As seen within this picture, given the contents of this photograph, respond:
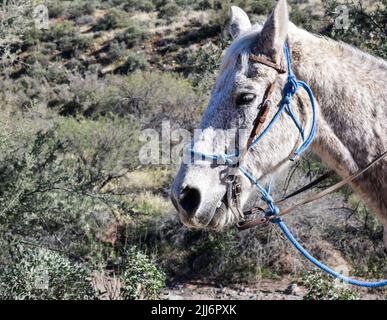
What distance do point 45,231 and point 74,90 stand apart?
1661 centimetres

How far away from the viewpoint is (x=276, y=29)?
2.75m

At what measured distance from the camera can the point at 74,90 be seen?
24766mm

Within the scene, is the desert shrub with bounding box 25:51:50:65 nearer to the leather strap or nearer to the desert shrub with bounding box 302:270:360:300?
the desert shrub with bounding box 302:270:360:300

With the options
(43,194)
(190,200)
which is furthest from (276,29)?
(43,194)

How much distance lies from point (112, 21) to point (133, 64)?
299 inches

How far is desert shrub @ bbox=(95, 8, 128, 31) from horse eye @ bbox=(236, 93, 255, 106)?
31075mm

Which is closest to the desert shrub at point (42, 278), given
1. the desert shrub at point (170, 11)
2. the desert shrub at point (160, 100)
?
the desert shrub at point (160, 100)

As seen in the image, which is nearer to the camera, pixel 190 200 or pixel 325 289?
pixel 190 200

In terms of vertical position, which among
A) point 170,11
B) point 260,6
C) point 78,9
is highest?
point 260,6

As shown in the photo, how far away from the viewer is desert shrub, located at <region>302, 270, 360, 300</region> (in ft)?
24.0

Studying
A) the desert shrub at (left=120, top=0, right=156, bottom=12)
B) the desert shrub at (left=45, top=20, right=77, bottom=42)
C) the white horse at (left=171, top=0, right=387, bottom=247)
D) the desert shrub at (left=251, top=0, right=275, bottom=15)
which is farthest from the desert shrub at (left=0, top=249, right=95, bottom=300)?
the desert shrub at (left=120, top=0, right=156, bottom=12)

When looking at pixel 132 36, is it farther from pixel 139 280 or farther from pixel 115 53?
pixel 139 280

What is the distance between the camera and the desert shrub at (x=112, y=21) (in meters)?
32.5
